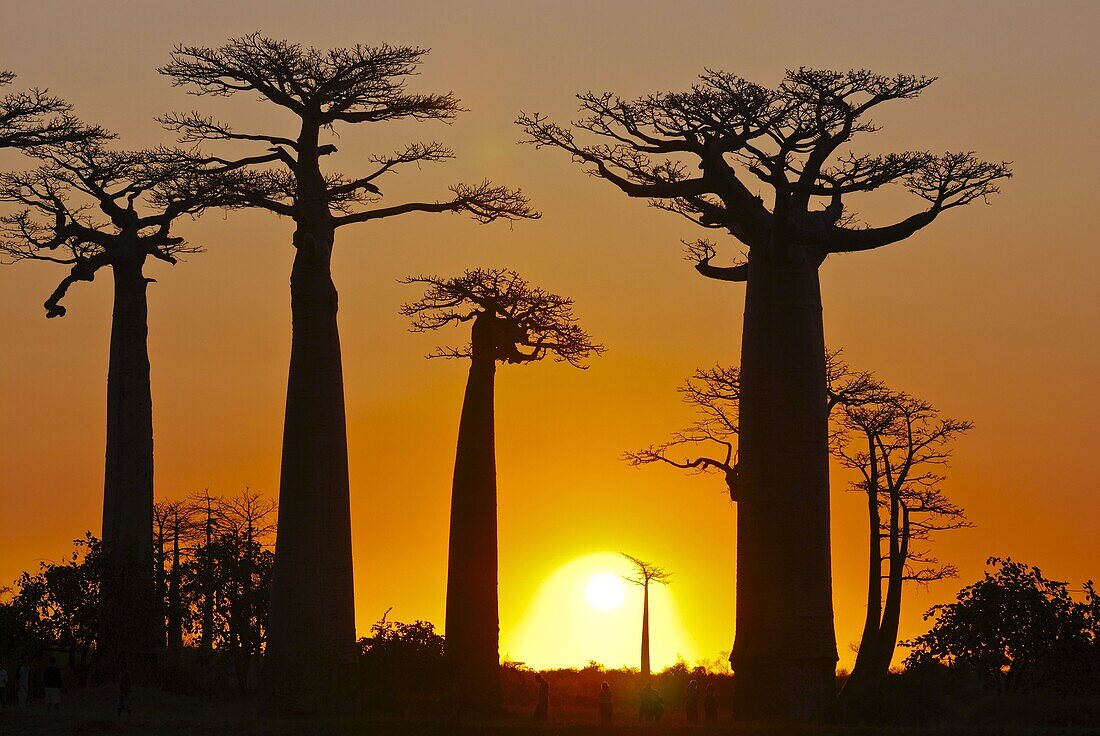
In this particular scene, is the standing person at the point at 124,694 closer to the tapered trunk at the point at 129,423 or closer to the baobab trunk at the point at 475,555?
the baobab trunk at the point at 475,555

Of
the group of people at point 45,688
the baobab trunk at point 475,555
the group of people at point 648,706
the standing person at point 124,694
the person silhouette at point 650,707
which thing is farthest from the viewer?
the baobab trunk at point 475,555

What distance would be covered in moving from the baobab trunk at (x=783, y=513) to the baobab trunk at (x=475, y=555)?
679cm

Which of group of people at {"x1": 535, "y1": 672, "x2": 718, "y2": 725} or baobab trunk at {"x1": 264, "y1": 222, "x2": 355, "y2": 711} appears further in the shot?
baobab trunk at {"x1": 264, "y1": 222, "x2": 355, "y2": 711}

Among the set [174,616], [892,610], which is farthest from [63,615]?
[892,610]

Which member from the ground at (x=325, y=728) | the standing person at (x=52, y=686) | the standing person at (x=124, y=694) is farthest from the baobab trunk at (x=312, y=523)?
the standing person at (x=52, y=686)

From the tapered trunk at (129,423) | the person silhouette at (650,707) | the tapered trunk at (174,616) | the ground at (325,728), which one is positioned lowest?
the ground at (325,728)

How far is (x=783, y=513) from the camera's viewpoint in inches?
1188

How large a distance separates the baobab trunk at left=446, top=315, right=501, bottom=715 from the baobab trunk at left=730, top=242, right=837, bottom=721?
6.79 m

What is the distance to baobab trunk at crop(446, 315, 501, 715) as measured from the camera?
119ft

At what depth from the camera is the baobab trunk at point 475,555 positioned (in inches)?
1425

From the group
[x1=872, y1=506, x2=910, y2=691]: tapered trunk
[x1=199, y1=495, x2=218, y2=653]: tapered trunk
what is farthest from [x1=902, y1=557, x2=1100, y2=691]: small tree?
[x1=199, y1=495, x2=218, y2=653]: tapered trunk

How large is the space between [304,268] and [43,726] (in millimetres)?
9178

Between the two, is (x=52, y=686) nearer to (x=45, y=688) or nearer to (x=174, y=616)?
(x=45, y=688)

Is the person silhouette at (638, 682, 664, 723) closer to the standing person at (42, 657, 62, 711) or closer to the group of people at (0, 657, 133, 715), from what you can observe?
the group of people at (0, 657, 133, 715)
